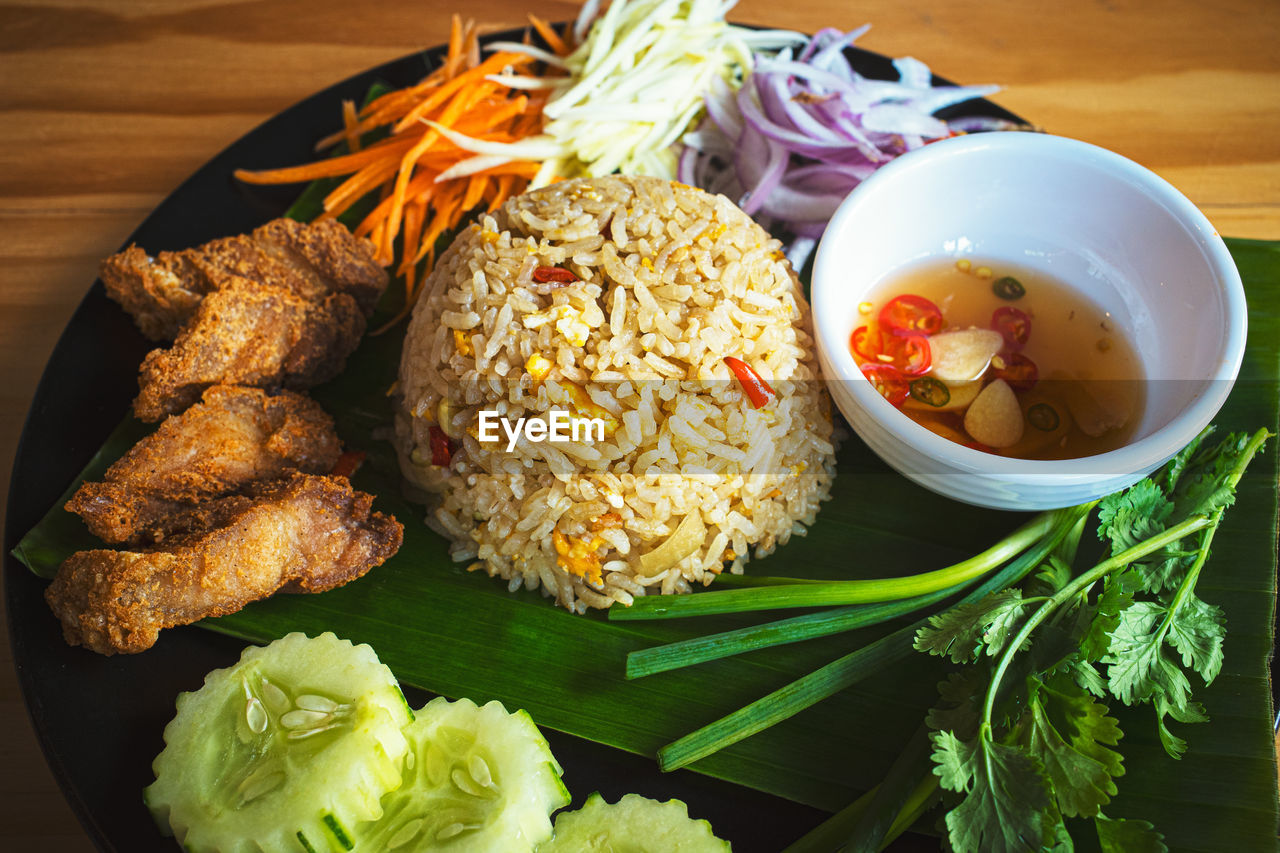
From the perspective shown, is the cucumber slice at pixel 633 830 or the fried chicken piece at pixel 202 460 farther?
the fried chicken piece at pixel 202 460

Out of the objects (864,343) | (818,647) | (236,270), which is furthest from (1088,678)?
(236,270)

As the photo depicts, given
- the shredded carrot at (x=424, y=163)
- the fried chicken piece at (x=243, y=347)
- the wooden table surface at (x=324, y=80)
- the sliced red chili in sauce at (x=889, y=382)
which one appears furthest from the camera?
the wooden table surface at (x=324, y=80)

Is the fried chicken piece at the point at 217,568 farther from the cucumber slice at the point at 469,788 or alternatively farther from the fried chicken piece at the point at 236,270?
the fried chicken piece at the point at 236,270

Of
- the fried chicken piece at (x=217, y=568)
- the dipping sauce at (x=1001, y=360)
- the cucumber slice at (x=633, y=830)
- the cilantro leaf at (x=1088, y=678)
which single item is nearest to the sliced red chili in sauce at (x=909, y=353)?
the dipping sauce at (x=1001, y=360)

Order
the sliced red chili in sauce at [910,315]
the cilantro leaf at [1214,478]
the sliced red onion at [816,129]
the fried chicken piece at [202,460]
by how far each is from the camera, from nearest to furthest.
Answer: the cilantro leaf at [1214,478] → the fried chicken piece at [202,460] → the sliced red chili in sauce at [910,315] → the sliced red onion at [816,129]

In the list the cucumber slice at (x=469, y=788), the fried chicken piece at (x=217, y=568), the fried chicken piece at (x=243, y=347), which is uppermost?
the fried chicken piece at (x=243, y=347)

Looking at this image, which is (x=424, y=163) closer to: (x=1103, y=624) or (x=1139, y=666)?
(x=1103, y=624)
